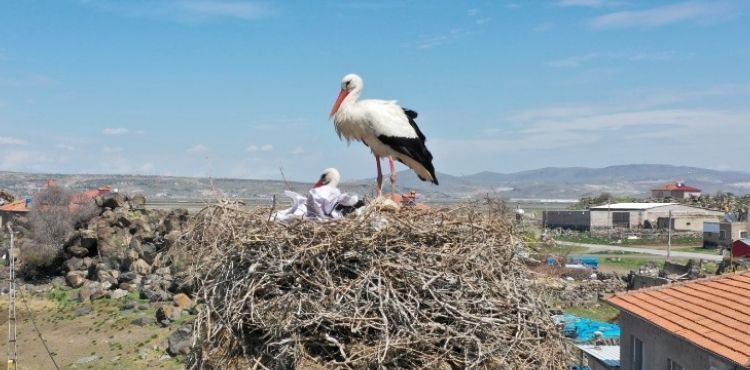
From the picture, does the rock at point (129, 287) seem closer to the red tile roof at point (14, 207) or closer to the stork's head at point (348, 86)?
the red tile roof at point (14, 207)

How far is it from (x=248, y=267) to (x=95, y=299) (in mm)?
35232

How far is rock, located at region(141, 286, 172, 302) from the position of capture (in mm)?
34656

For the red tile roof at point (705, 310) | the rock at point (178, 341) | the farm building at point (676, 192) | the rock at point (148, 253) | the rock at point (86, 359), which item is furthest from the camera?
the farm building at point (676, 192)

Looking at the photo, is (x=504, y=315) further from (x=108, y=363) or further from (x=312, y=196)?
(x=108, y=363)

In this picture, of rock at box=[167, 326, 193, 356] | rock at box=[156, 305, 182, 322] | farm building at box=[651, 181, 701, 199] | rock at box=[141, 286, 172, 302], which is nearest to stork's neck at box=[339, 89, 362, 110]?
rock at box=[167, 326, 193, 356]

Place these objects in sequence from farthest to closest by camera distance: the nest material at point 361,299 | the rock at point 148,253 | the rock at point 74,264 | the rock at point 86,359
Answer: the rock at point 74,264 < the rock at point 148,253 < the rock at point 86,359 < the nest material at point 361,299

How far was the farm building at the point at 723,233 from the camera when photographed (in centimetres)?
6228

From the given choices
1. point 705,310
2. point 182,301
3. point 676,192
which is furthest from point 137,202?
point 676,192

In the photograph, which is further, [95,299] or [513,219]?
[95,299]

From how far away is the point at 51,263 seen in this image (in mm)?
49156

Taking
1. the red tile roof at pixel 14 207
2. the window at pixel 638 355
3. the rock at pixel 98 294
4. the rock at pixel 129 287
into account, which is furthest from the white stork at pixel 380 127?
the red tile roof at pixel 14 207

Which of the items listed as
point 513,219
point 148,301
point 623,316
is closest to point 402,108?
point 513,219

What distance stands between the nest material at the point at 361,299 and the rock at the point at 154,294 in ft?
94.9

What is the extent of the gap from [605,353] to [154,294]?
23747mm
